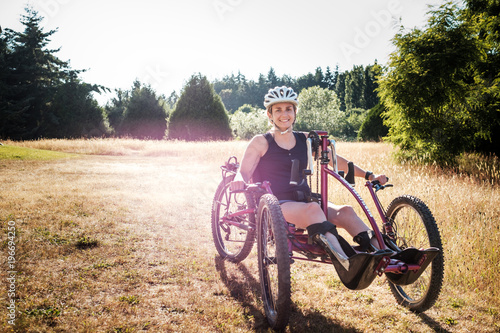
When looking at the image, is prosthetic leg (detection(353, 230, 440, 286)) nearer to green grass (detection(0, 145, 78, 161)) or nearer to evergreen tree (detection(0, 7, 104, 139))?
green grass (detection(0, 145, 78, 161))

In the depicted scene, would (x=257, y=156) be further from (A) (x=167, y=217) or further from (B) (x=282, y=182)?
(A) (x=167, y=217)

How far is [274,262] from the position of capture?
226cm

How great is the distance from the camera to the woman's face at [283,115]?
3094 mm

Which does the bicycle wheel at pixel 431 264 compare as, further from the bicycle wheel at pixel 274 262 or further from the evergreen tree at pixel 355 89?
the evergreen tree at pixel 355 89

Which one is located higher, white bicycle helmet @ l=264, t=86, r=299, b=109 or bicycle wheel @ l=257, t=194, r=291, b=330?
white bicycle helmet @ l=264, t=86, r=299, b=109

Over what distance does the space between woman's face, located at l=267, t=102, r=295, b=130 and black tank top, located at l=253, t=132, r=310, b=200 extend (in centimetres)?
17

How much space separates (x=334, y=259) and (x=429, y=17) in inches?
385

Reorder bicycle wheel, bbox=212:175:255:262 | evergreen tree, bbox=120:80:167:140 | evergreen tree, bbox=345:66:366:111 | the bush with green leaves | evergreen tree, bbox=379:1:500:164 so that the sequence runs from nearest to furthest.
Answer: bicycle wheel, bbox=212:175:255:262, evergreen tree, bbox=379:1:500:164, evergreen tree, bbox=120:80:167:140, the bush with green leaves, evergreen tree, bbox=345:66:366:111

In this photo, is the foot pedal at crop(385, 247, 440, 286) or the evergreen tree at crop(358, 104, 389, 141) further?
the evergreen tree at crop(358, 104, 389, 141)

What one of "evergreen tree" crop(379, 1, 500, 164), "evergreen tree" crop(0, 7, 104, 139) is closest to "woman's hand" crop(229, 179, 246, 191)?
"evergreen tree" crop(379, 1, 500, 164)

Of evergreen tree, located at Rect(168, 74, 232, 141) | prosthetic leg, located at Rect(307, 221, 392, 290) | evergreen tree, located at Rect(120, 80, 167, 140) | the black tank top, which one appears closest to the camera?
prosthetic leg, located at Rect(307, 221, 392, 290)

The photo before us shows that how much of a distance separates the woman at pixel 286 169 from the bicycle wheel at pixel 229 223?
1.14ft

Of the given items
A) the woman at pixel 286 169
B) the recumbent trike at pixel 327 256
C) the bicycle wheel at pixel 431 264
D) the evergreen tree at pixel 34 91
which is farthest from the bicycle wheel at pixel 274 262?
the evergreen tree at pixel 34 91

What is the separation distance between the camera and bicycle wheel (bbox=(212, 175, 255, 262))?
3.18m
